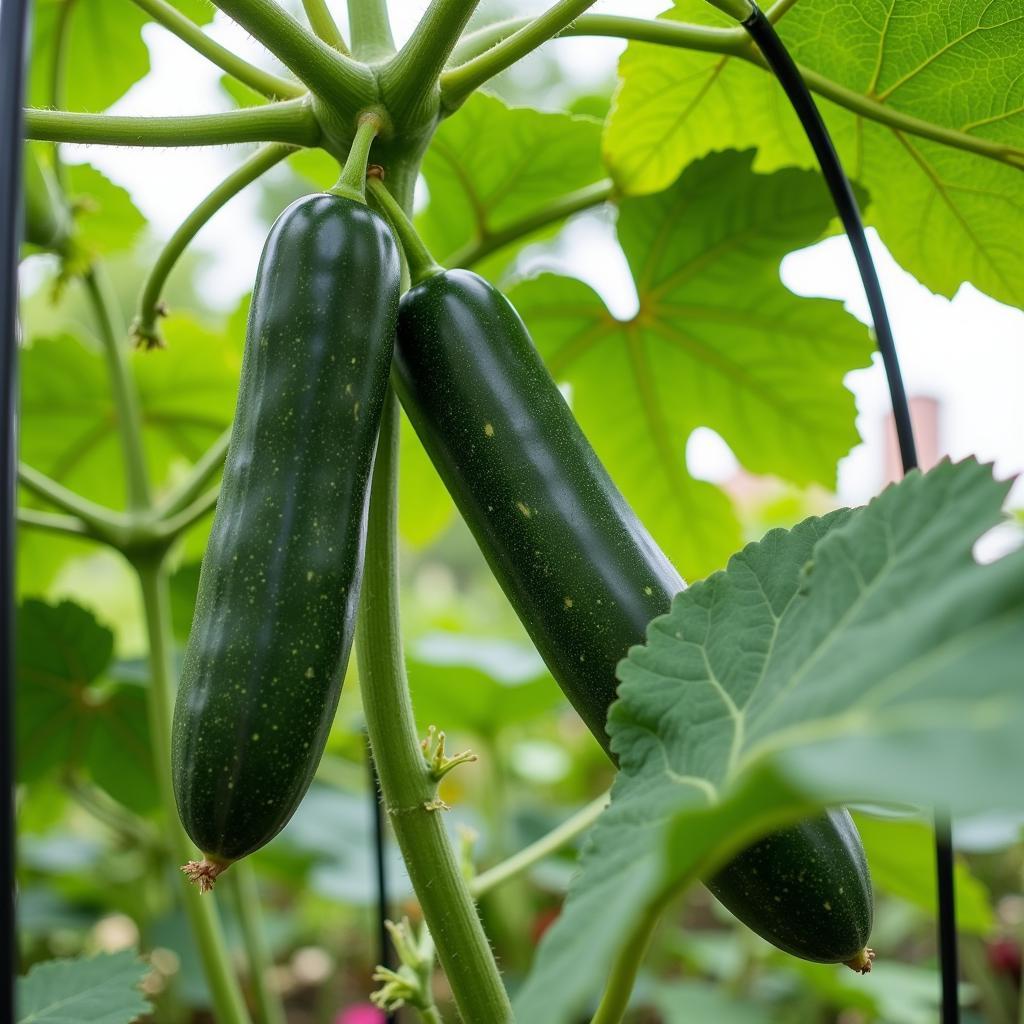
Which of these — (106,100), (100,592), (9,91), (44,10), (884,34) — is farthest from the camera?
(100,592)

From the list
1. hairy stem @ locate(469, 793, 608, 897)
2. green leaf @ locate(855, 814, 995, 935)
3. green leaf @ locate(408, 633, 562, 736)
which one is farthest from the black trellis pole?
green leaf @ locate(408, 633, 562, 736)

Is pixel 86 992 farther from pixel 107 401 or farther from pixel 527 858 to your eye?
pixel 107 401

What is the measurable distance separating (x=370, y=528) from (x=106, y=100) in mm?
779

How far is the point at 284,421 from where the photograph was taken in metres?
0.52

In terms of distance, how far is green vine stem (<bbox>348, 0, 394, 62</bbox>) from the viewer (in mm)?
658

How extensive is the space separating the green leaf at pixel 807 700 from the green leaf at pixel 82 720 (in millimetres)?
826

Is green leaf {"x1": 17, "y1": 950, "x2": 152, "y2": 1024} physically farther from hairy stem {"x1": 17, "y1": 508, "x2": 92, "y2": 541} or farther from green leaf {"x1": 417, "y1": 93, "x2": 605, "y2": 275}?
green leaf {"x1": 417, "y1": 93, "x2": 605, "y2": 275}

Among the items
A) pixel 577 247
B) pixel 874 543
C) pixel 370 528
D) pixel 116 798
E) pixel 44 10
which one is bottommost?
pixel 874 543

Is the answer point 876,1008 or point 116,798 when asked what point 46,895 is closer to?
point 116,798

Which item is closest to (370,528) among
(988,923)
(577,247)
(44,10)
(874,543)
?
(874,543)

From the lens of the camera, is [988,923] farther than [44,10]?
Yes

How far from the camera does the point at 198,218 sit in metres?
0.68

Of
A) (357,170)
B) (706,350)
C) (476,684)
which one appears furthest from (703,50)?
(476,684)

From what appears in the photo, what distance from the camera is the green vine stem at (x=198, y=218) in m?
0.67
